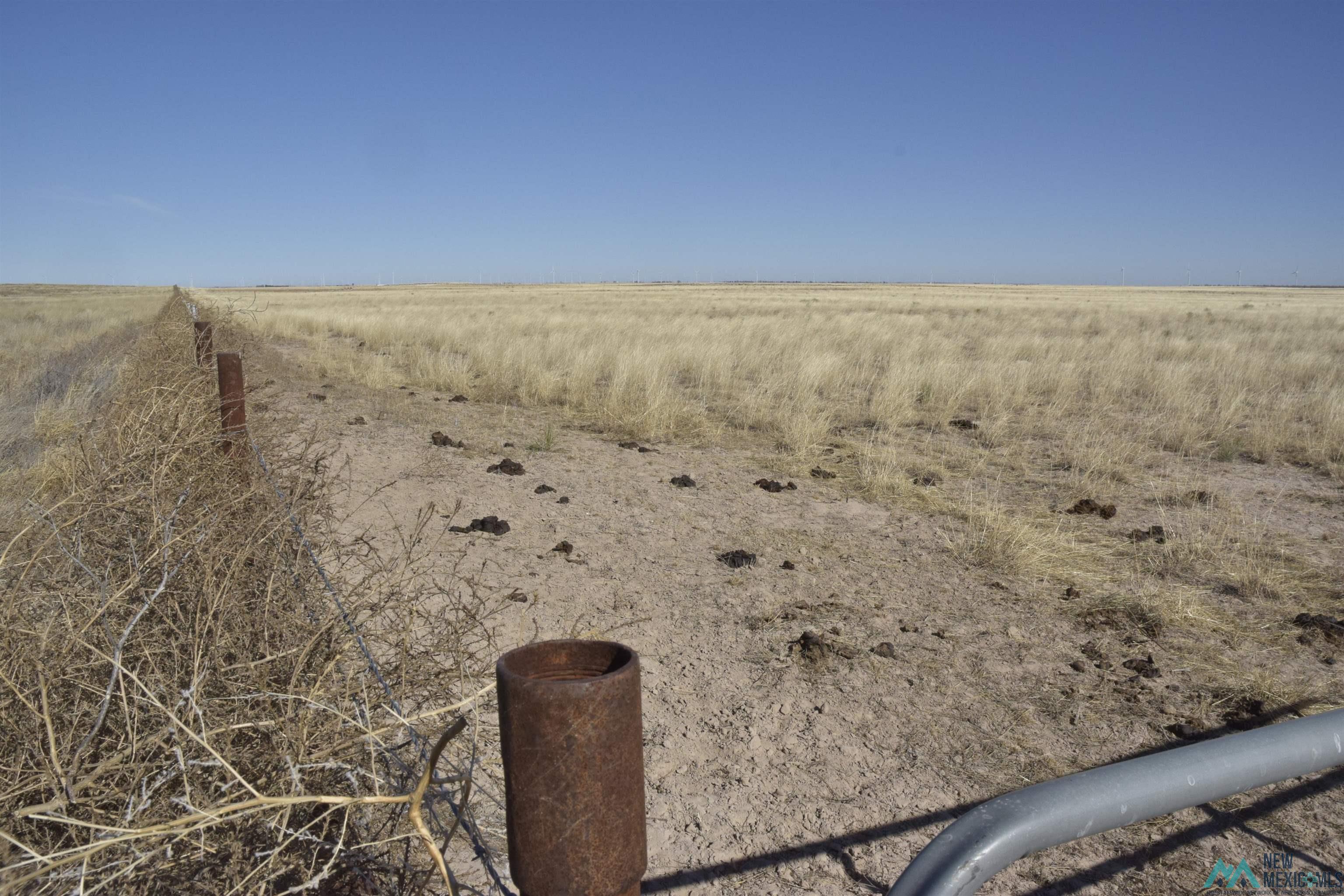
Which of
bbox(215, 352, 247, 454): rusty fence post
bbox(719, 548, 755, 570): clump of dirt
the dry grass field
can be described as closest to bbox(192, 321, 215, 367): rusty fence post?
the dry grass field

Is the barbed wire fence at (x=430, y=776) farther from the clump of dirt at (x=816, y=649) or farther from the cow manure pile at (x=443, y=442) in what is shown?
the cow manure pile at (x=443, y=442)

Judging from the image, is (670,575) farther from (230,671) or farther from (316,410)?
(316,410)

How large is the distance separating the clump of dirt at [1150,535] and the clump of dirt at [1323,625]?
4.19 feet

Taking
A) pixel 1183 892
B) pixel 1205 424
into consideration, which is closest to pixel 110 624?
pixel 1183 892

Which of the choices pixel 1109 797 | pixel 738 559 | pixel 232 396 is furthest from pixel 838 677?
pixel 232 396

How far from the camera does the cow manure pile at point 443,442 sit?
8109 mm

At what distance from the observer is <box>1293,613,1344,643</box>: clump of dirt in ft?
13.4

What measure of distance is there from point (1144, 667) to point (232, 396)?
4.53m

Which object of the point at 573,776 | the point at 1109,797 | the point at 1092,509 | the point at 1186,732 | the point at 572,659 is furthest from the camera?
the point at 1092,509

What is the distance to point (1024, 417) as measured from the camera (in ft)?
33.8

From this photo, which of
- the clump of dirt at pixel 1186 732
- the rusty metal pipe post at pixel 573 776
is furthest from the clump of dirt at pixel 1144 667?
the rusty metal pipe post at pixel 573 776

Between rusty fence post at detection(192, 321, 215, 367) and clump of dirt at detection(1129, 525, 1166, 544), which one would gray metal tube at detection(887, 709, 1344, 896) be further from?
rusty fence post at detection(192, 321, 215, 367)

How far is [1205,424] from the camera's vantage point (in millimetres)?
9617

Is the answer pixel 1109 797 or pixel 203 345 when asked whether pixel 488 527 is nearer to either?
pixel 203 345
